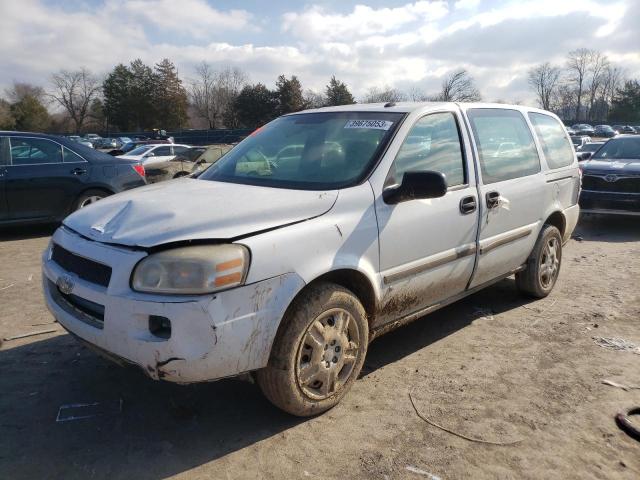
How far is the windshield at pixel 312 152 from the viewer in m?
3.21

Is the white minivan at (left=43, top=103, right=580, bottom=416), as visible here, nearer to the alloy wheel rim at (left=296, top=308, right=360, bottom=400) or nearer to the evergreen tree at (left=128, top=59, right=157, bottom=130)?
the alloy wheel rim at (left=296, top=308, right=360, bottom=400)

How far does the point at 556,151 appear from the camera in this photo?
195 inches

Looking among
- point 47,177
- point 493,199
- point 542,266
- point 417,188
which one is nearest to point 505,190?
point 493,199

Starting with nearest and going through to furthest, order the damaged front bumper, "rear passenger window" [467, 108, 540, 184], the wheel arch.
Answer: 1. the damaged front bumper
2. "rear passenger window" [467, 108, 540, 184]
3. the wheel arch

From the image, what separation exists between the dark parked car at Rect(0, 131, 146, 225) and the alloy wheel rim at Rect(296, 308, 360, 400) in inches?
226

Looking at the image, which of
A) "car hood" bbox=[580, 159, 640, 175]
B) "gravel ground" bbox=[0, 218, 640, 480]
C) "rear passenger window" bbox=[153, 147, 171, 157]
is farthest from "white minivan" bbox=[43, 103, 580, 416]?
"rear passenger window" bbox=[153, 147, 171, 157]

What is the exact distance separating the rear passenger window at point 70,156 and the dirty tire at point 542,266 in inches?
255

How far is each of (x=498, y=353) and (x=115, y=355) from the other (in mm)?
2675

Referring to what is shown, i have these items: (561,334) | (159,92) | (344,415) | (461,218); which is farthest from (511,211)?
(159,92)

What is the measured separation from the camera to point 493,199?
3889mm

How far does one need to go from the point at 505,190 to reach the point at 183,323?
2798mm

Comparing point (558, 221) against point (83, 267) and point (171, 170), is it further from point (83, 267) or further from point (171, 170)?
point (171, 170)

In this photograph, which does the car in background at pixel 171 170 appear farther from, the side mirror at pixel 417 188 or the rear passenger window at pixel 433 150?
the side mirror at pixel 417 188

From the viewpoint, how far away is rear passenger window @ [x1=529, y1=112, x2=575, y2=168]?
4.79m
